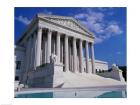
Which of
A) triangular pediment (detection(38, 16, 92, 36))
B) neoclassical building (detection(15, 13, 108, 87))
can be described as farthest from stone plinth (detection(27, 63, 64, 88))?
triangular pediment (detection(38, 16, 92, 36))

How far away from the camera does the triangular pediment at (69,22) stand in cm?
2814

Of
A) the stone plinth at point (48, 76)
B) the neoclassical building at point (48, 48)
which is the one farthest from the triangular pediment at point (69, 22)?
the stone plinth at point (48, 76)

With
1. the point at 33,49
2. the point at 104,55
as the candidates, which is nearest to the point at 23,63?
the point at 33,49

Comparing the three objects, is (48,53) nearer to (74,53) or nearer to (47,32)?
(47,32)

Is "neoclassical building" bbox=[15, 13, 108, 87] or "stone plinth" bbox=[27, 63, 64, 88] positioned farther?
"neoclassical building" bbox=[15, 13, 108, 87]

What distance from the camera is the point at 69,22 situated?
3070 centimetres

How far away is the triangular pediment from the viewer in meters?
28.1

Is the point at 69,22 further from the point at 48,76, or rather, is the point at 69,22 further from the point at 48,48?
the point at 48,76

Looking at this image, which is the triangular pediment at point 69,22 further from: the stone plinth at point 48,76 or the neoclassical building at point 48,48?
the stone plinth at point 48,76

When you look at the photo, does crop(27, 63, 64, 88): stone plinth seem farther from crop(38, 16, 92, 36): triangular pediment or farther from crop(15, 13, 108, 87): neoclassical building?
crop(38, 16, 92, 36): triangular pediment

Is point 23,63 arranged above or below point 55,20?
below
